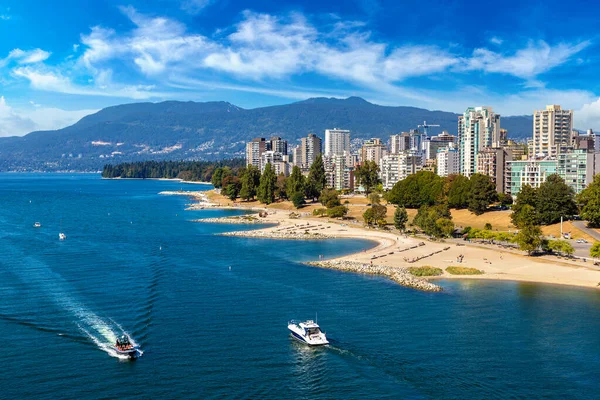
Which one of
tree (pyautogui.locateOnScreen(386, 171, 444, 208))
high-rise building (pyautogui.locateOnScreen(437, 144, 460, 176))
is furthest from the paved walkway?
high-rise building (pyautogui.locateOnScreen(437, 144, 460, 176))

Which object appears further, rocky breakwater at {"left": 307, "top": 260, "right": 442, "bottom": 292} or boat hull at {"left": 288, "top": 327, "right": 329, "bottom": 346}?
rocky breakwater at {"left": 307, "top": 260, "right": 442, "bottom": 292}

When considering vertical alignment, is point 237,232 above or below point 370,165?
below

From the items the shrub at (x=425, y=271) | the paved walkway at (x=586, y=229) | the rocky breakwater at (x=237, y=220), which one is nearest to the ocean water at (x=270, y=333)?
the shrub at (x=425, y=271)

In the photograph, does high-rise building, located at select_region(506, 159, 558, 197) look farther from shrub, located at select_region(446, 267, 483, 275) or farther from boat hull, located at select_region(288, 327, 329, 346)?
boat hull, located at select_region(288, 327, 329, 346)

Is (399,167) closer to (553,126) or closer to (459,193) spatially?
(553,126)

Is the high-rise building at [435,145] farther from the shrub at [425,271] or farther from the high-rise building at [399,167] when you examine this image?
the shrub at [425,271]

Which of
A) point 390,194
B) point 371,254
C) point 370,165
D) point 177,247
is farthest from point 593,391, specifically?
point 370,165

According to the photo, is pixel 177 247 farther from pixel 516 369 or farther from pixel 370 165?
pixel 370 165

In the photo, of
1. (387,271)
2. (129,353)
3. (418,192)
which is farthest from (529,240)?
(418,192)
